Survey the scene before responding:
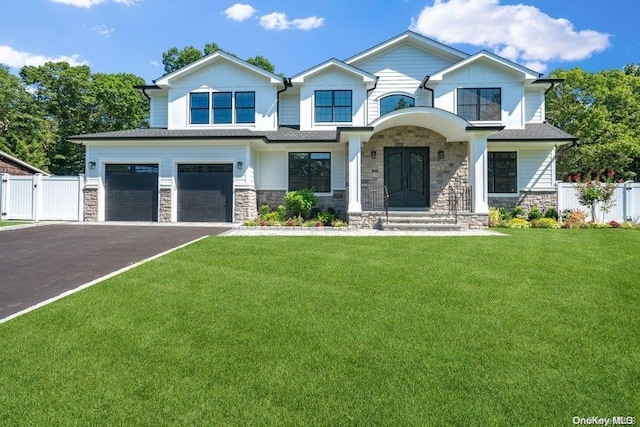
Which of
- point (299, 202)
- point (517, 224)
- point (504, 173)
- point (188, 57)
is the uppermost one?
point (188, 57)

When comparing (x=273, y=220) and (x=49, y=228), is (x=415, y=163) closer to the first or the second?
(x=273, y=220)

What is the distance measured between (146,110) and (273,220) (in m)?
26.2

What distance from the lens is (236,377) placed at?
8.59 ft

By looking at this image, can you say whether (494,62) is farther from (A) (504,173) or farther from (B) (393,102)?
(A) (504,173)

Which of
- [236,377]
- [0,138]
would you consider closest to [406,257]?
[236,377]

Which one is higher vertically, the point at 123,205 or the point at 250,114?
the point at 250,114

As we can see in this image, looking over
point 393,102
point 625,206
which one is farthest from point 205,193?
point 625,206

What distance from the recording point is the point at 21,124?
26.7 metres

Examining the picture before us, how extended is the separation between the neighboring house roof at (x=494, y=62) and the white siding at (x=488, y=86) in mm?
258

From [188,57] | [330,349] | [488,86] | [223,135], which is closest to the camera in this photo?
[330,349]

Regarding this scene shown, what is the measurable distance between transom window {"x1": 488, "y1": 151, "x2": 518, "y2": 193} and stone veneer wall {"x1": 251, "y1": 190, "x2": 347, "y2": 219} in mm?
6692

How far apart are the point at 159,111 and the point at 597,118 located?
2718 cm

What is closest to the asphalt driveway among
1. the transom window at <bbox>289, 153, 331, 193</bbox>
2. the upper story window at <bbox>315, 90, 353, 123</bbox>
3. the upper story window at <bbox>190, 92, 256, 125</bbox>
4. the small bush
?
the transom window at <bbox>289, 153, 331, 193</bbox>

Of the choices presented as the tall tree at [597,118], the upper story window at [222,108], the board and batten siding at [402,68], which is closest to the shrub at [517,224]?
the board and batten siding at [402,68]
